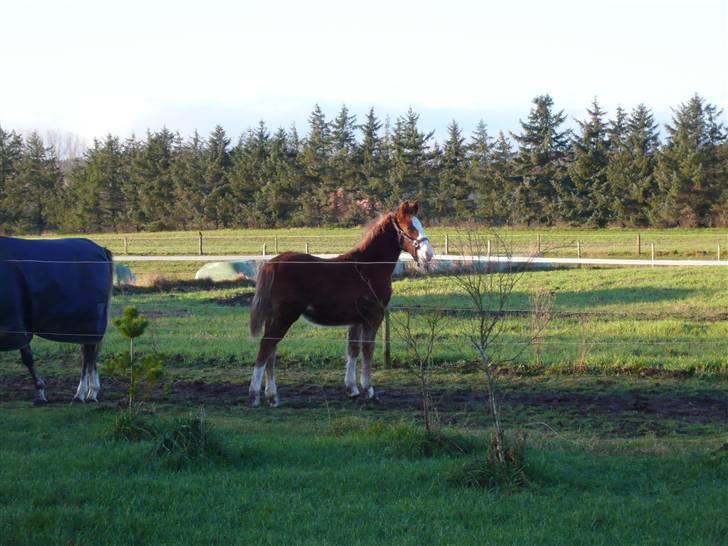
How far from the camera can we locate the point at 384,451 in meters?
7.30

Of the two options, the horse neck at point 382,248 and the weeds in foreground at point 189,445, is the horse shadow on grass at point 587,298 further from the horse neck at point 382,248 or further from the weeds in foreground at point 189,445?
the weeds in foreground at point 189,445

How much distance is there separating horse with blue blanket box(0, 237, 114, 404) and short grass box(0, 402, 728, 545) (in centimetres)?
225

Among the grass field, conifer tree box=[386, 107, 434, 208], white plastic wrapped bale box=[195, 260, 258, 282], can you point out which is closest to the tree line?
conifer tree box=[386, 107, 434, 208]

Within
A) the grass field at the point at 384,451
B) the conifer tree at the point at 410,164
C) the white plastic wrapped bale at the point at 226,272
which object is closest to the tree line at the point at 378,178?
the conifer tree at the point at 410,164

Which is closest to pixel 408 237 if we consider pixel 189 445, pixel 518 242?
pixel 189 445

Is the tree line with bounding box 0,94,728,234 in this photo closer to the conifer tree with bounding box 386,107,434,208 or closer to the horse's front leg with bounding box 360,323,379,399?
the conifer tree with bounding box 386,107,434,208

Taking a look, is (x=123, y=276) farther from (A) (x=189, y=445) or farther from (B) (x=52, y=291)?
(A) (x=189, y=445)

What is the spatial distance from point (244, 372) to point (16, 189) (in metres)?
47.3

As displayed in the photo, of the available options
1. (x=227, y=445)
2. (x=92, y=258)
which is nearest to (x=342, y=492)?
(x=227, y=445)

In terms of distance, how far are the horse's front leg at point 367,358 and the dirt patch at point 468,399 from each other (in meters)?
0.20

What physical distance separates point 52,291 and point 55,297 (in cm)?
8

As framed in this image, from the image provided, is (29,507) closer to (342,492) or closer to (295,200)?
(342,492)

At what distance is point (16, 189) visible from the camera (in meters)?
54.3

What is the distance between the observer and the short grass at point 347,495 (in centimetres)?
515
